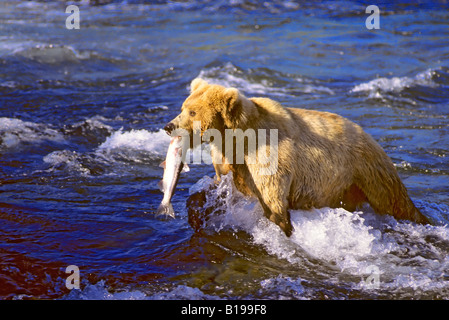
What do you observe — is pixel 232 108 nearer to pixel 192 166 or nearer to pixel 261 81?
pixel 192 166

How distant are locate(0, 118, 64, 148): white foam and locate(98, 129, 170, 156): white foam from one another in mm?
680

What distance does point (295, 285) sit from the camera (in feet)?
14.9

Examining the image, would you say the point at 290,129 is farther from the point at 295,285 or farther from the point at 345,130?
the point at 295,285

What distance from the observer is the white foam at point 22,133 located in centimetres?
761

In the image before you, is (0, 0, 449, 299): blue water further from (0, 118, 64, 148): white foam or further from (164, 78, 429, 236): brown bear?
(164, 78, 429, 236): brown bear

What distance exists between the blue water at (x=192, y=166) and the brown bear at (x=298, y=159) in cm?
21

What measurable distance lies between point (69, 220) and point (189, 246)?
1134 mm

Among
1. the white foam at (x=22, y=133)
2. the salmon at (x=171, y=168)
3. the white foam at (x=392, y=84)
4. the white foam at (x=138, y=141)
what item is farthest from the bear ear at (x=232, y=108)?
the white foam at (x=392, y=84)

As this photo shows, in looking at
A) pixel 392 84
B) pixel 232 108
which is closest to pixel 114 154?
pixel 232 108

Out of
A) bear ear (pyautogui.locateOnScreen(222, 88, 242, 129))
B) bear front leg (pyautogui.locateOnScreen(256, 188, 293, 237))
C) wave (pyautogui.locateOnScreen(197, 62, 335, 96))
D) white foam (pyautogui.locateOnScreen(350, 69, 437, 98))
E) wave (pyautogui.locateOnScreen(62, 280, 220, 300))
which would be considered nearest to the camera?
wave (pyautogui.locateOnScreen(62, 280, 220, 300))

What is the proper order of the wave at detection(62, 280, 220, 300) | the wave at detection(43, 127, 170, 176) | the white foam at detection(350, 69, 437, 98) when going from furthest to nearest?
1. the white foam at detection(350, 69, 437, 98)
2. the wave at detection(43, 127, 170, 176)
3. the wave at detection(62, 280, 220, 300)

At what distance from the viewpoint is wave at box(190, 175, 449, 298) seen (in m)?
4.73

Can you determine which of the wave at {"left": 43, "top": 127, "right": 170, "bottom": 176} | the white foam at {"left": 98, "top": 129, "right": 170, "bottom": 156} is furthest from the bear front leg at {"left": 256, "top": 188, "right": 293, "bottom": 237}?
the white foam at {"left": 98, "top": 129, "right": 170, "bottom": 156}
